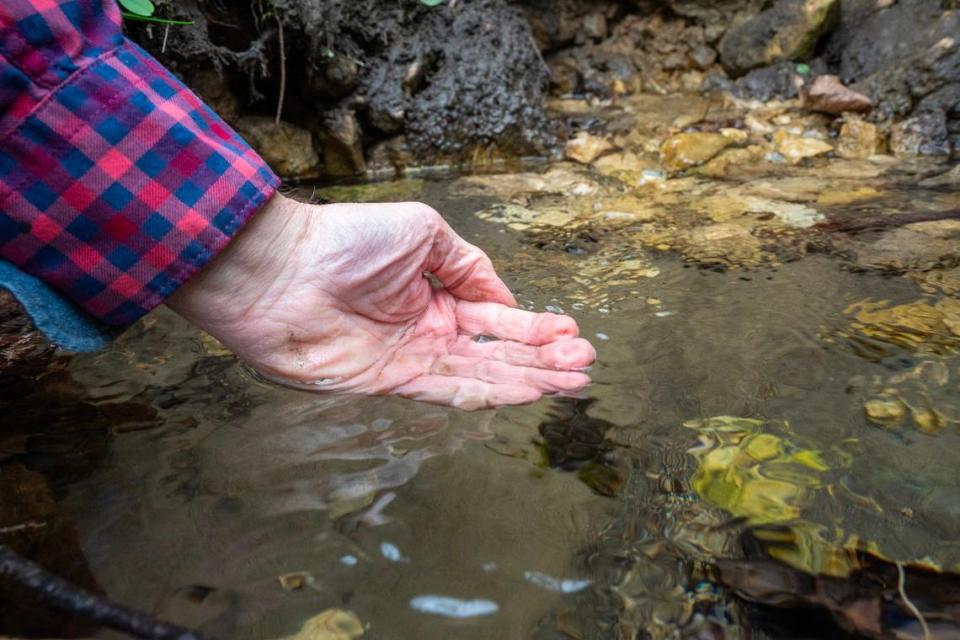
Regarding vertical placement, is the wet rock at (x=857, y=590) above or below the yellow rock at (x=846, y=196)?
below

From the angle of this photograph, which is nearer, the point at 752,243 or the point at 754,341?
the point at 754,341

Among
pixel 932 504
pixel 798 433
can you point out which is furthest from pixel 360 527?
pixel 932 504

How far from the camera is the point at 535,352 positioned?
5.32 ft

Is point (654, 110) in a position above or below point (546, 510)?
above

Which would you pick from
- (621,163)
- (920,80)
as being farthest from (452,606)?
(920,80)

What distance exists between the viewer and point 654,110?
4.48 metres

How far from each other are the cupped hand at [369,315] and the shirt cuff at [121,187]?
0.11 m

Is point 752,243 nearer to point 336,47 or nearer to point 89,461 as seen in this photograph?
point 89,461

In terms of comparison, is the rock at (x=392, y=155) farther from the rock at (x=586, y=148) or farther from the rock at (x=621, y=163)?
the rock at (x=621, y=163)

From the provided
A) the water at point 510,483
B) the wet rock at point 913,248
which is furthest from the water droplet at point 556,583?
the wet rock at point 913,248

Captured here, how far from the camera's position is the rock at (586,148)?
379 centimetres

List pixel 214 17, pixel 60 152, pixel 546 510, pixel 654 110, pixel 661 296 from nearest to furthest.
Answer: pixel 546 510
pixel 60 152
pixel 661 296
pixel 214 17
pixel 654 110

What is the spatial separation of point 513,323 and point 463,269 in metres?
0.22

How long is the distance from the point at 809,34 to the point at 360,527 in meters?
5.01
